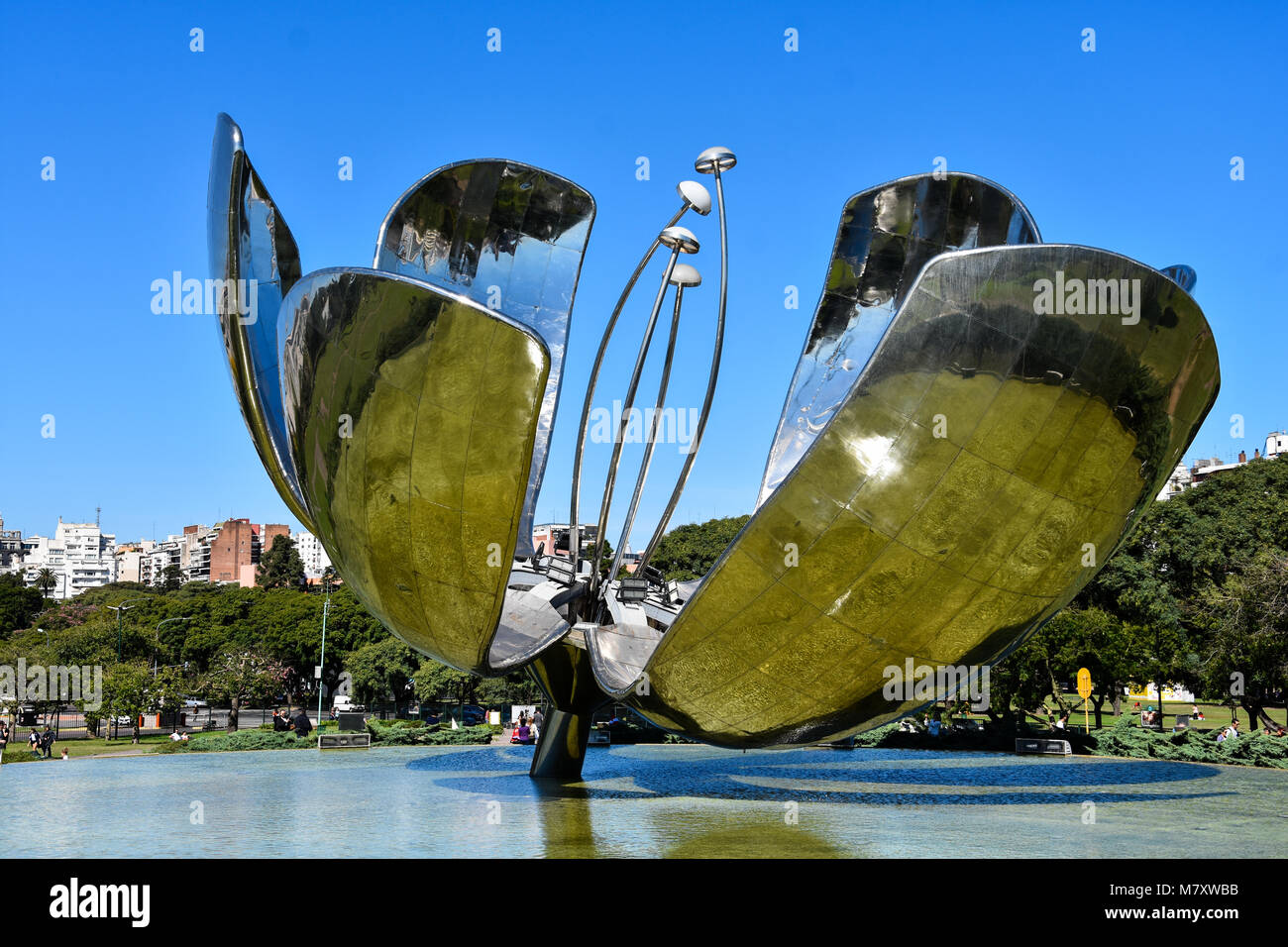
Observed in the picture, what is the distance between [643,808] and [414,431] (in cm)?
698

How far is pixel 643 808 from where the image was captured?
15984 millimetres

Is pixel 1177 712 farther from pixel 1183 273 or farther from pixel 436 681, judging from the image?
pixel 1183 273

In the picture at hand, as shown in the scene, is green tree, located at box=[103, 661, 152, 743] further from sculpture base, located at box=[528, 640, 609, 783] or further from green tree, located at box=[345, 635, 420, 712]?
sculpture base, located at box=[528, 640, 609, 783]

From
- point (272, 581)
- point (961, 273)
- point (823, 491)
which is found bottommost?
point (272, 581)

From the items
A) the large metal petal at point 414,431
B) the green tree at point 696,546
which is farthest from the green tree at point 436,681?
the large metal petal at point 414,431

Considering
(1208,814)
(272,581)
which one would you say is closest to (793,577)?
(1208,814)

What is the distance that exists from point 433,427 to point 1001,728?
21.9m

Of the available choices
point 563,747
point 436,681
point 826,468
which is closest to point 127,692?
point 436,681

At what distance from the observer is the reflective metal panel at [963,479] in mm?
11109

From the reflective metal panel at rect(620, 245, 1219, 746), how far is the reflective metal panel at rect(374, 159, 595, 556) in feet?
22.9

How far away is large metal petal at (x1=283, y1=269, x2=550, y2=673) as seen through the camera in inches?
442

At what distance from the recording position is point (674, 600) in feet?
63.1

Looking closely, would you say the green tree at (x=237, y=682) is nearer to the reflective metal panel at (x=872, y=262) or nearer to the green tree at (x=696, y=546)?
the green tree at (x=696, y=546)
